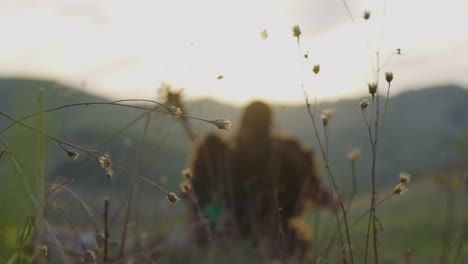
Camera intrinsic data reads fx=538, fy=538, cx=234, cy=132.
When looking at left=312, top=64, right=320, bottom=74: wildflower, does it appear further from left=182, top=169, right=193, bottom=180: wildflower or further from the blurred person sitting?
the blurred person sitting

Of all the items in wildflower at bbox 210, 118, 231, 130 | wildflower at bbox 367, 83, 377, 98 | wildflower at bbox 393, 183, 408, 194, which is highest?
wildflower at bbox 367, 83, 377, 98

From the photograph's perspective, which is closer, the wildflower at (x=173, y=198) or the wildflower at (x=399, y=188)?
the wildflower at (x=173, y=198)

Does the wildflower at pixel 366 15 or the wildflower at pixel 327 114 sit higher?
Result: the wildflower at pixel 366 15

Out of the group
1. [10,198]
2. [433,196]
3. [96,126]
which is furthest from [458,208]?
[96,126]

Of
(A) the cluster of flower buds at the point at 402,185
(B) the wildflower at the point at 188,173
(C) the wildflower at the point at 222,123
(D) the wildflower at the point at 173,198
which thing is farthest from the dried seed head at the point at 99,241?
(A) the cluster of flower buds at the point at 402,185

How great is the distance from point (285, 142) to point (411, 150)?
97.1 metres

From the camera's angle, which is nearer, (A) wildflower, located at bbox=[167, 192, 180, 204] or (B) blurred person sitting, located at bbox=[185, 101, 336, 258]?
(A) wildflower, located at bbox=[167, 192, 180, 204]

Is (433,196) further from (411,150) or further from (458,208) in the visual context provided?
(411,150)

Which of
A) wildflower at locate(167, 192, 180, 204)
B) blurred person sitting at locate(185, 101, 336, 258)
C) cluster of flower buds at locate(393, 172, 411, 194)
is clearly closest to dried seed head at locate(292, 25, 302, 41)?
cluster of flower buds at locate(393, 172, 411, 194)

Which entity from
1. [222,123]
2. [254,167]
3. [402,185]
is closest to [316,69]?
[402,185]

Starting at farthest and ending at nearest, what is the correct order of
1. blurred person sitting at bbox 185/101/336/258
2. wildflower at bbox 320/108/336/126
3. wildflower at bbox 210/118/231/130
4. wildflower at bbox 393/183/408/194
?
blurred person sitting at bbox 185/101/336/258 → wildflower at bbox 320/108/336/126 → wildflower at bbox 393/183/408/194 → wildflower at bbox 210/118/231/130

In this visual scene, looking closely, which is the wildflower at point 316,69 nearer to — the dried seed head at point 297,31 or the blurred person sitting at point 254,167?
the dried seed head at point 297,31

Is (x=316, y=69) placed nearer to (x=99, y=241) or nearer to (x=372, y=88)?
(x=372, y=88)

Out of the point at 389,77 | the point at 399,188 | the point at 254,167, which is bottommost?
the point at 254,167
